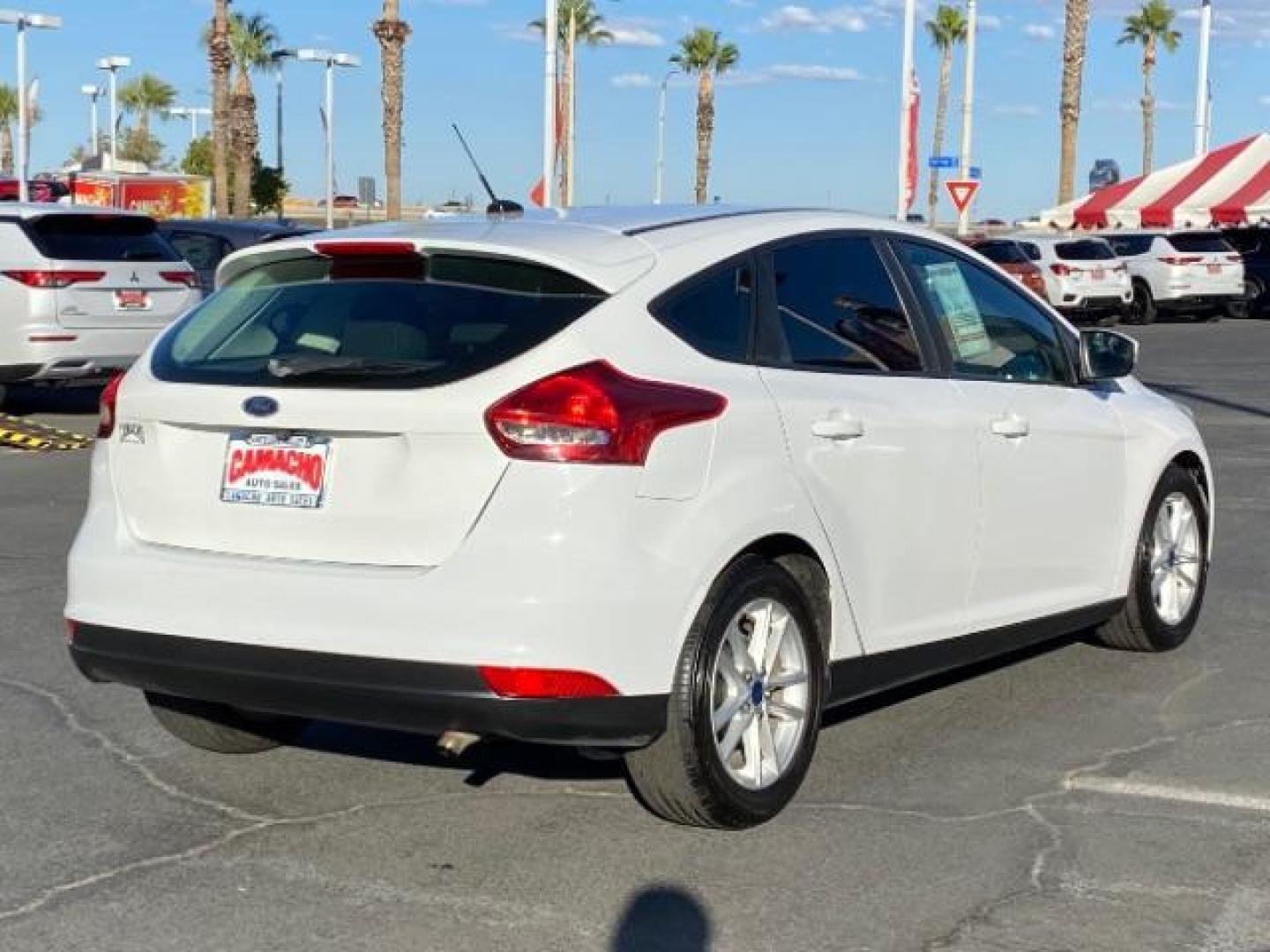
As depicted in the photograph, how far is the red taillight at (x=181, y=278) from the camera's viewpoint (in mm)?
16375

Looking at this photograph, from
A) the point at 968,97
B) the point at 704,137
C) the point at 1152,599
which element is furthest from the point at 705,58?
the point at 1152,599

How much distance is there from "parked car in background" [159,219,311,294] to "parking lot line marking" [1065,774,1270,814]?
14.7m

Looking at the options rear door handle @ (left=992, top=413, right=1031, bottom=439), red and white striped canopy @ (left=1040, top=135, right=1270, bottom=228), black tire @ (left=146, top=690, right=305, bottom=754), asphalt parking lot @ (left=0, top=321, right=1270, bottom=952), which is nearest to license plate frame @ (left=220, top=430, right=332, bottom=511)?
asphalt parking lot @ (left=0, top=321, right=1270, bottom=952)

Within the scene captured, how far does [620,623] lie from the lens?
183 inches

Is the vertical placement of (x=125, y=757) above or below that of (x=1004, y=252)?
below

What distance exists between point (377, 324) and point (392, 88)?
4320 cm

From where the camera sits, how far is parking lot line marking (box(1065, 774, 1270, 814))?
17.8 ft

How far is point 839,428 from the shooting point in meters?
5.39

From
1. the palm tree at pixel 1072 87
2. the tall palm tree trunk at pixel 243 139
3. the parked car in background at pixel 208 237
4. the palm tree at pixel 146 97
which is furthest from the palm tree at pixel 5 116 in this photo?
the parked car in background at pixel 208 237

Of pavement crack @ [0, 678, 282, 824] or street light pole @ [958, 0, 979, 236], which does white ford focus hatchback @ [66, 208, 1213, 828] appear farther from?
street light pole @ [958, 0, 979, 236]

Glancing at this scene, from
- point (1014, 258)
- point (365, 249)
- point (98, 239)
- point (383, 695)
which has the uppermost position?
point (365, 249)

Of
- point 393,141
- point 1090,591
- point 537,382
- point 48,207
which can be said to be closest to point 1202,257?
point 393,141

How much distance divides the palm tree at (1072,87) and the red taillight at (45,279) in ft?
127

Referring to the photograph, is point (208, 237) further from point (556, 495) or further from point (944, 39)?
point (944, 39)
